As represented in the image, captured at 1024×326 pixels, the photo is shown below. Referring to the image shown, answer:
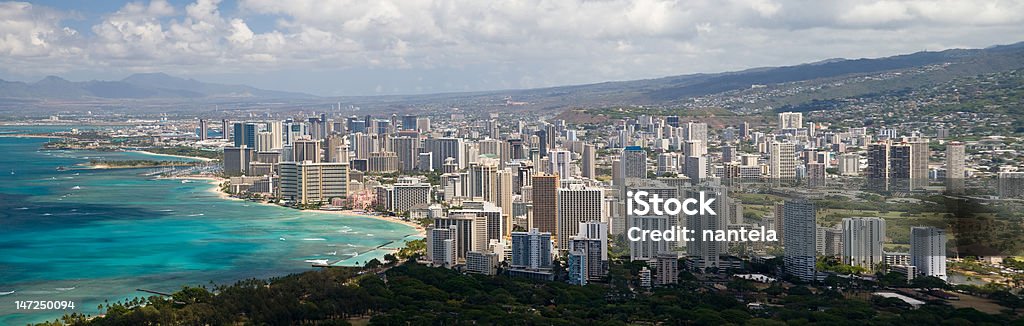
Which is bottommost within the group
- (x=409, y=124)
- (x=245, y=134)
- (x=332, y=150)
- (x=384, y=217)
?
(x=384, y=217)

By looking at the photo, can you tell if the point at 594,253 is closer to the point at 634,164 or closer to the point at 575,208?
the point at 575,208

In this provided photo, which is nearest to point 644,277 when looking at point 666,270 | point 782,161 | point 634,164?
point 666,270

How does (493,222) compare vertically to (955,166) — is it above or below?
below

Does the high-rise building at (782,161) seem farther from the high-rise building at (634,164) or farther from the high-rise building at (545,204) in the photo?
the high-rise building at (545,204)

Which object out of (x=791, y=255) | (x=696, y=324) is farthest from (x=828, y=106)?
(x=696, y=324)

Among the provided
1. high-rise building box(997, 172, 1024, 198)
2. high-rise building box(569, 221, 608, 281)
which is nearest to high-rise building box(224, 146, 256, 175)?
high-rise building box(569, 221, 608, 281)

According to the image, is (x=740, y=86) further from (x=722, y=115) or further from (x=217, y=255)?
(x=217, y=255)

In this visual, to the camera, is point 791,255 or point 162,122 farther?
point 162,122

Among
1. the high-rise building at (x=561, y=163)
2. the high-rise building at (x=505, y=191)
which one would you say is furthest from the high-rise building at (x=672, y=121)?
the high-rise building at (x=505, y=191)
